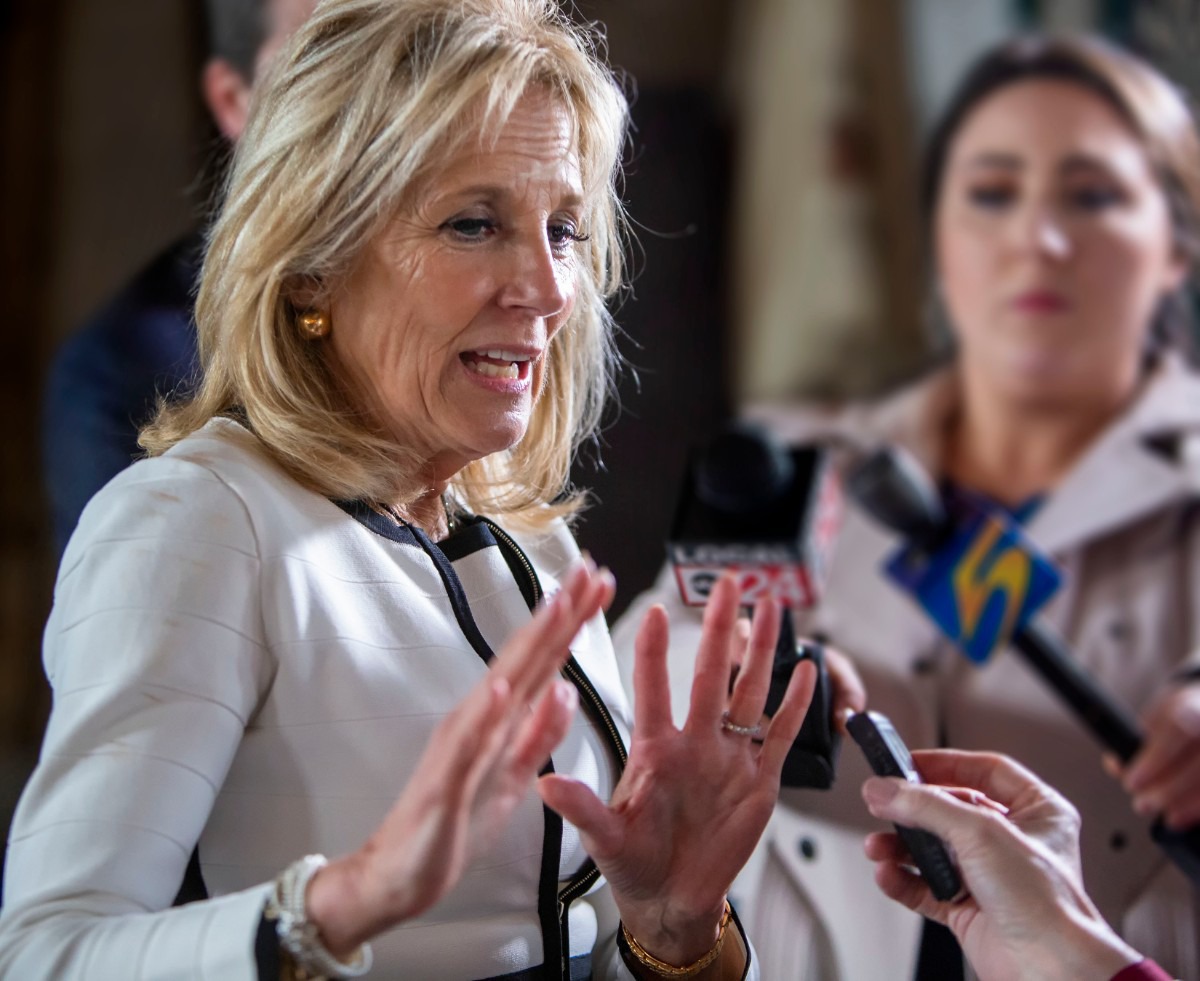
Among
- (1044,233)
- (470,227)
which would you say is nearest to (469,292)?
(470,227)

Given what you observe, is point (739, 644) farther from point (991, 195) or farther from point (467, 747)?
point (991, 195)

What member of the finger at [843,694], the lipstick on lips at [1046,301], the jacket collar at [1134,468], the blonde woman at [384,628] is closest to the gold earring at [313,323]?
the blonde woman at [384,628]

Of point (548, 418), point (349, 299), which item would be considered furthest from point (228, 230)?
point (548, 418)

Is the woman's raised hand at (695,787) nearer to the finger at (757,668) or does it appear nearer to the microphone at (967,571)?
the finger at (757,668)

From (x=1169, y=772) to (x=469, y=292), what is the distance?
77 centimetres

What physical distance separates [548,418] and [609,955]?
31 centimetres

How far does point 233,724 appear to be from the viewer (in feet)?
1.90

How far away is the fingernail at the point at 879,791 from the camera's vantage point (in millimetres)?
722

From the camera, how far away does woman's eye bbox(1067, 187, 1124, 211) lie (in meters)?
1.86

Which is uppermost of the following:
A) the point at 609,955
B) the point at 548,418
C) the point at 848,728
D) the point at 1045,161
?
the point at 1045,161

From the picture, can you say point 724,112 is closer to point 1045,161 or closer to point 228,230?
point 1045,161

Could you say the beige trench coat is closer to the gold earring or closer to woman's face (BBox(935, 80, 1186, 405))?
woman's face (BBox(935, 80, 1186, 405))

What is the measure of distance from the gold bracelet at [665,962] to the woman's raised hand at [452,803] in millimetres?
221

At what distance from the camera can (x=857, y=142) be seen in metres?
2.12
